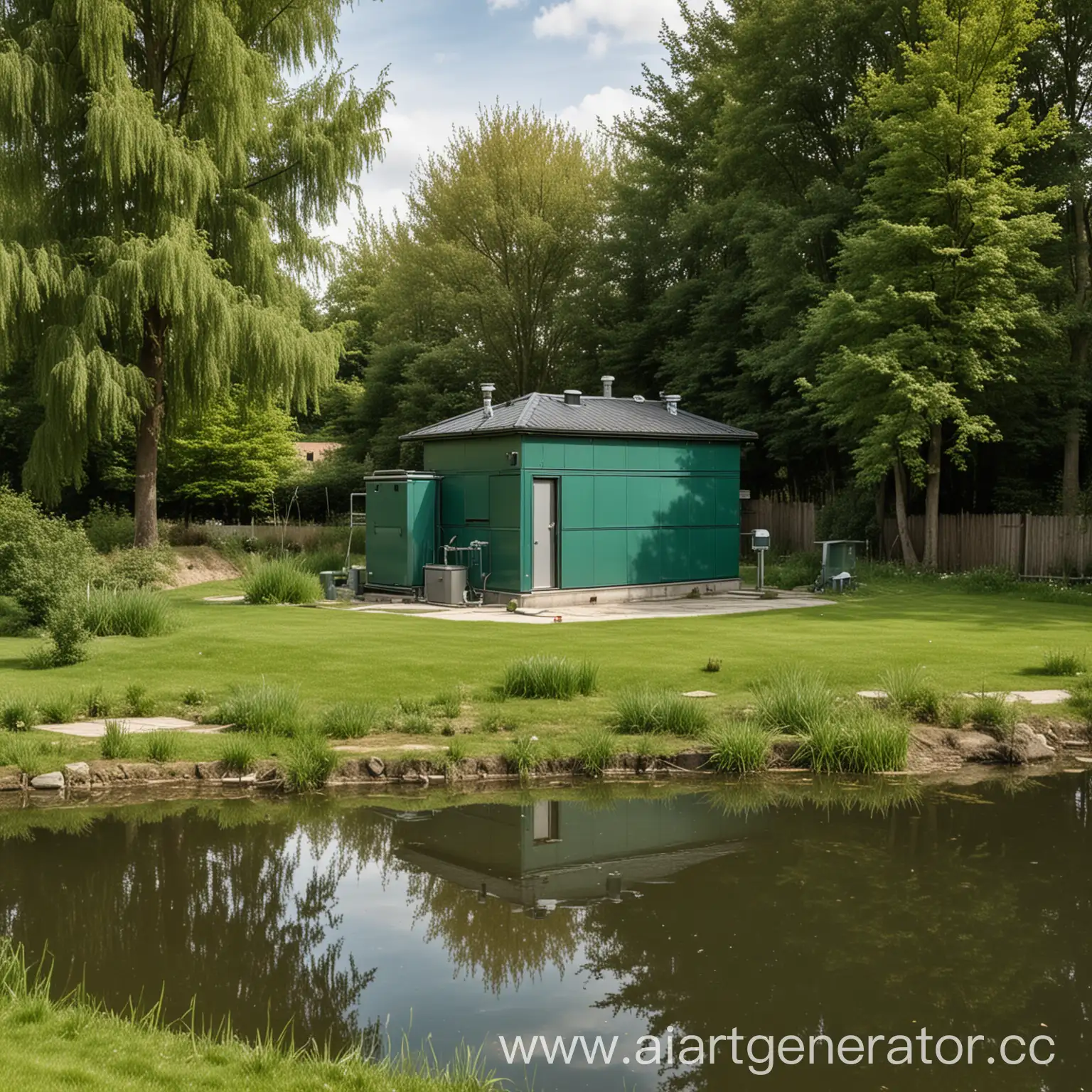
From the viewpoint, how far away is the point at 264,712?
410 inches

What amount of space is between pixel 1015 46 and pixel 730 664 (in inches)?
681

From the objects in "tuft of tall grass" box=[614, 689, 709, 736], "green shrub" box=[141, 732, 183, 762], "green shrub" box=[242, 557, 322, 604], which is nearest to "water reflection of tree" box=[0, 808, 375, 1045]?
"green shrub" box=[141, 732, 183, 762]

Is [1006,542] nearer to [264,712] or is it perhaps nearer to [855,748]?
[855,748]

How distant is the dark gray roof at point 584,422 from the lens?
21734mm

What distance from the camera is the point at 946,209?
24516 mm

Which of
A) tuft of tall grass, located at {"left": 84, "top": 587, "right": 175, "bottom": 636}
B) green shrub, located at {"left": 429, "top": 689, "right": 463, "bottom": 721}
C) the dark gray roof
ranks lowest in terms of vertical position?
green shrub, located at {"left": 429, "top": 689, "right": 463, "bottom": 721}

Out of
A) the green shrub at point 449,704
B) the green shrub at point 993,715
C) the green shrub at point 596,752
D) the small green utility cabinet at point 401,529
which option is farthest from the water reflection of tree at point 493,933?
the small green utility cabinet at point 401,529

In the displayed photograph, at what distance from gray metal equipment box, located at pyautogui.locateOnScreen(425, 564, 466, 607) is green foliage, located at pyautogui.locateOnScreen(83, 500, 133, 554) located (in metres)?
7.55

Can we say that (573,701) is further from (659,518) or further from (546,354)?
(546,354)

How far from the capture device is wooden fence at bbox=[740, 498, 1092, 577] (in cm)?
2420

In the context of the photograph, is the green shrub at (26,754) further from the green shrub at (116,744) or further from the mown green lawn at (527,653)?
the mown green lawn at (527,653)

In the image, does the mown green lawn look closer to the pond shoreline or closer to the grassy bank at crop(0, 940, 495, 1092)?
the pond shoreline

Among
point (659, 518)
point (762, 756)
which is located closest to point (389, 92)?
point (659, 518)

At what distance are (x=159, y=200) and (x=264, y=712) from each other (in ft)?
49.6
